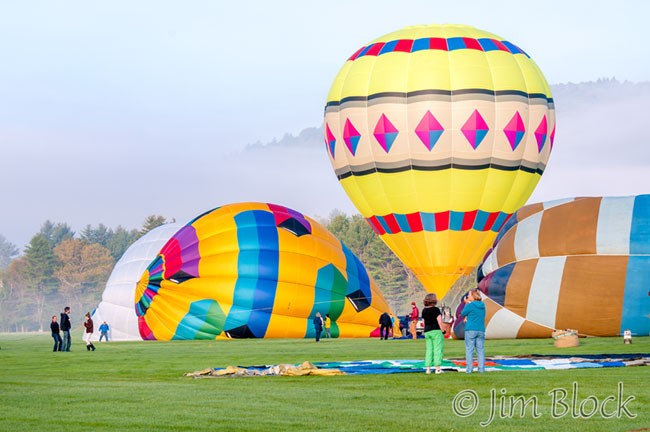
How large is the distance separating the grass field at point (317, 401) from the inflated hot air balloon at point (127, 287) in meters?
29.5

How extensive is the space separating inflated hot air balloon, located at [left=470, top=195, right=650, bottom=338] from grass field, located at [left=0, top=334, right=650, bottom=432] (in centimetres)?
1377

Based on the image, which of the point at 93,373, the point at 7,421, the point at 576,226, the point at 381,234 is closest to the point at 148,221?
the point at 381,234

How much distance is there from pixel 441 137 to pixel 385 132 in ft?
7.85

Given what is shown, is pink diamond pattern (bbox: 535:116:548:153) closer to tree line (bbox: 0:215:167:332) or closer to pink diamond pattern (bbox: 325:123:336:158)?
pink diamond pattern (bbox: 325:123:336:158)

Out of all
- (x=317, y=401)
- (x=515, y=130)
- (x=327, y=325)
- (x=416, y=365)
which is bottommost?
(x=317, y=401)

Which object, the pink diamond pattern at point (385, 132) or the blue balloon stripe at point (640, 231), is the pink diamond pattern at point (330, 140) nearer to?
the pink diamond pattern at point (385, 132)

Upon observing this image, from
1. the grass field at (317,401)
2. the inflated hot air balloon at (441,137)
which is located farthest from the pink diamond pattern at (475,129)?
the grass field at (317,401)

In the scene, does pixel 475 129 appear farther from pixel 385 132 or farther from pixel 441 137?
pixel 385 132

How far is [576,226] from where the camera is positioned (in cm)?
3641

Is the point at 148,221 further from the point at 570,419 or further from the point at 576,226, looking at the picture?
the point at 570,419

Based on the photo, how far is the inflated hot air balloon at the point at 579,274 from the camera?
3478 cm

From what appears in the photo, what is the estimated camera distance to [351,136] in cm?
4897

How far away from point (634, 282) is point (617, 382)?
16614mm

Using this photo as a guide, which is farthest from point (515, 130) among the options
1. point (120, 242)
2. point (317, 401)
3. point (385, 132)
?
point (120, 242)
